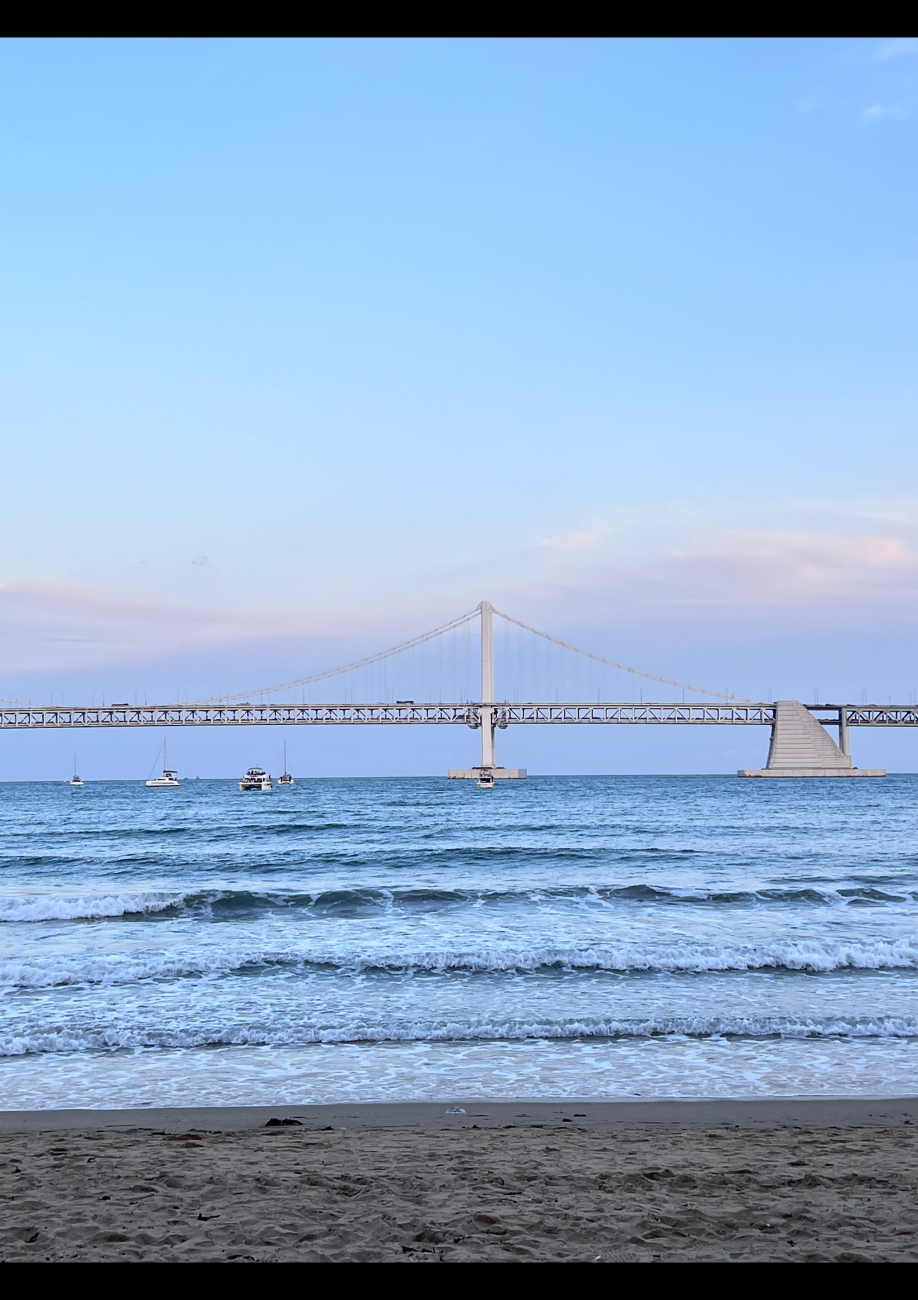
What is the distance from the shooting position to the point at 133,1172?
4523 mm

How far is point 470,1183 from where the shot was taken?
4309 mm

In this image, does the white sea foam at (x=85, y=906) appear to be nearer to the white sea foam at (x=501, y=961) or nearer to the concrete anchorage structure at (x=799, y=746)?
the white sea foam at (x=501, y=961)

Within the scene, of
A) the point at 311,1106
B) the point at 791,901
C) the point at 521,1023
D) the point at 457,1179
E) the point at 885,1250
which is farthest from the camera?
the point at 791,901

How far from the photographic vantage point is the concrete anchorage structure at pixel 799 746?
269 feet

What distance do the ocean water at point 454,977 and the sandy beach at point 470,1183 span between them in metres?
0.61

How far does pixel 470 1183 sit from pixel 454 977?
233 inches

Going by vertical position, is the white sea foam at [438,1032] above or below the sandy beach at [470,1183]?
below

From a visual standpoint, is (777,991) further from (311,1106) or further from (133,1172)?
(133,1172)

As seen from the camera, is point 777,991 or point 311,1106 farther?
point 777,991

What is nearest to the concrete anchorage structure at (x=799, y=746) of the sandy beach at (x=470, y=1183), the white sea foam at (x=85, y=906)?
the white sea foam at (x=85, y=906)

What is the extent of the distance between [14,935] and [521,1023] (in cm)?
821

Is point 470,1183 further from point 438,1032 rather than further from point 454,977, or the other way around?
point 454,977

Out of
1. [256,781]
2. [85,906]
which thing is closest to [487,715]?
[256,781]
